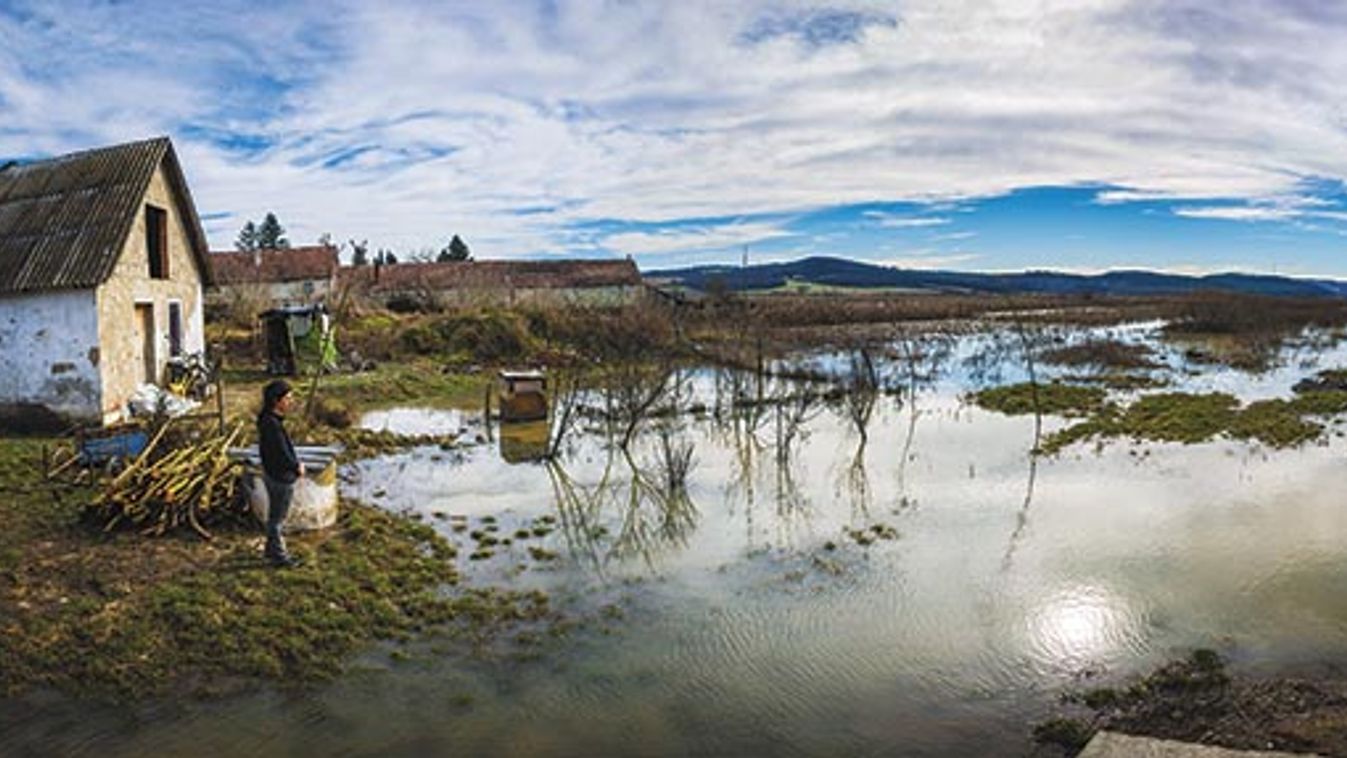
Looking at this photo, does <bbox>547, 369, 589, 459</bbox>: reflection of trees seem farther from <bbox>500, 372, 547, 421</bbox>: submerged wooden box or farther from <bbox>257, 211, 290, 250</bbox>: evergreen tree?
<bbox>257, 211, 290, 250</bbox>: evergreen tree

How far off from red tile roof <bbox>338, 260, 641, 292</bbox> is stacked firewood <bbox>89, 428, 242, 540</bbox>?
1549 inches

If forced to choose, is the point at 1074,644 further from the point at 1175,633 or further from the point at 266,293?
the point at 266,293

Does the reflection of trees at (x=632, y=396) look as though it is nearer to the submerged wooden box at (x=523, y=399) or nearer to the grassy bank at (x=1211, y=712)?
the submerged wooden box at (x=523, y=399)

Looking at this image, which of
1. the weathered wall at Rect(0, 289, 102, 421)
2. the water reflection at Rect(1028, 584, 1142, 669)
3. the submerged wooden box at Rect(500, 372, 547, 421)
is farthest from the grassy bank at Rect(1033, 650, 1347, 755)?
the weathered wall at Rect(0, 289, 102, 421)

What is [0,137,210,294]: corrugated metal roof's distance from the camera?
1573 cm

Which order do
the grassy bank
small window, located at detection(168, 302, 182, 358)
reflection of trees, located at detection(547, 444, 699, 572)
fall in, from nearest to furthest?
1. the grassy bank
2. reflection of trees, located at detection(547, 444, 699, 572)
3. small window, located at detection(168, 302, 182, 358)

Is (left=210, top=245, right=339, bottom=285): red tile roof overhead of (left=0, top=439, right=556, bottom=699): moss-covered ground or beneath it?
overhead

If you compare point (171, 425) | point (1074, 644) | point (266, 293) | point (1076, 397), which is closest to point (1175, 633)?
point (1074, 644)

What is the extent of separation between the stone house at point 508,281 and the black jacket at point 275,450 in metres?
37.3

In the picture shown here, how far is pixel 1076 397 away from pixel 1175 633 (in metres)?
16.4

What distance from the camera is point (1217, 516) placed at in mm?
12703

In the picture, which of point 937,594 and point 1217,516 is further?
point 1217,516

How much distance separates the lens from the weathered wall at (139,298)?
16.1 metres

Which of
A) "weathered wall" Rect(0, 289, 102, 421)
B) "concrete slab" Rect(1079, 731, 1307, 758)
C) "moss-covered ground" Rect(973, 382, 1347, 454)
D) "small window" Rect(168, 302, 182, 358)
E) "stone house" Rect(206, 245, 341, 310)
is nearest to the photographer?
"concrete slab" Rect(1079, 731, 1307, 758)
